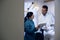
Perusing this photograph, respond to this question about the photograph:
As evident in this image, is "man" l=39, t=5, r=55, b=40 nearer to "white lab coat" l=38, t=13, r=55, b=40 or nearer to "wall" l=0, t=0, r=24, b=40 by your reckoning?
"white lab coat" l=38, t=13, r=55, b=40

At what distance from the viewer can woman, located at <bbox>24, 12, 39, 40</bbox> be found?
7.95 ft

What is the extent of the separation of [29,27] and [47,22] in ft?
1.19

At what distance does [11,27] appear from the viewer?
247 centimetres

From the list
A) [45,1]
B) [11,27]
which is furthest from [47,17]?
[11,27]

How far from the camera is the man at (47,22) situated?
2418 mm

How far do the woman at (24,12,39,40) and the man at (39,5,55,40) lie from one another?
17 centimetres

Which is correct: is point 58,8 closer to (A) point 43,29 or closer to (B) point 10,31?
(A) point 43,29

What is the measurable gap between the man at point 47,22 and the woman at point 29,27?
0.17 meters

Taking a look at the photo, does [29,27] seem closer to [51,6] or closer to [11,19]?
[11,19]

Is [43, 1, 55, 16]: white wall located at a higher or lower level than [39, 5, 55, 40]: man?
higher

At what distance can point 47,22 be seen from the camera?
7.95 feet

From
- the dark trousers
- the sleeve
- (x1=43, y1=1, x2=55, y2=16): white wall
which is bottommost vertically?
the dark trousers

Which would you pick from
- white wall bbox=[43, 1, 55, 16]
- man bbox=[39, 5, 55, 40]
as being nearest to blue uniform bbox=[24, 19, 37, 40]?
man bbox=[39, 5, 55, 40]

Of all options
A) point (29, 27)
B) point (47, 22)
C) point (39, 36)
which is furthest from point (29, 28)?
point (47, 22)
